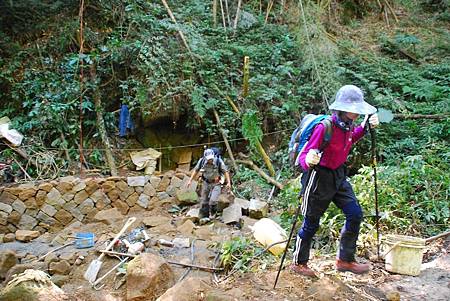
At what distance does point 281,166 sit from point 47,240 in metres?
4.62

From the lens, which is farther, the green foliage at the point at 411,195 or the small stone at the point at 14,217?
the small stone at the point at 14,217

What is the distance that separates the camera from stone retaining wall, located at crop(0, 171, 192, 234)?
7316 millimetres

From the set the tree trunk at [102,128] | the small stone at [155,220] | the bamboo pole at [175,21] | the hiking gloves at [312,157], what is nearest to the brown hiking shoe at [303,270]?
the hiking gloves at [312,157]

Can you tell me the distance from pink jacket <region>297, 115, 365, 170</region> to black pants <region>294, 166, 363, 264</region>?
0.09m

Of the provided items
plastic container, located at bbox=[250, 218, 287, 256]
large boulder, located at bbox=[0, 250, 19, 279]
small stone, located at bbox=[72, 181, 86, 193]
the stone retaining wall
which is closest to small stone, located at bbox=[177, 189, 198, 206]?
the stone retaining wall

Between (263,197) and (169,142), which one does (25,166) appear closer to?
(169,142)

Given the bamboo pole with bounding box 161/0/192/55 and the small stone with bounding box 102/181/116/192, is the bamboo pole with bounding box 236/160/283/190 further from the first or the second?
the bamboo pole with bounding box 161/0/192/55

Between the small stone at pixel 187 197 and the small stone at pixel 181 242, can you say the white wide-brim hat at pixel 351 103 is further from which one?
the small stone at pixel 187 197

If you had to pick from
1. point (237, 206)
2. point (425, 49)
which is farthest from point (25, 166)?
point (425, 49)

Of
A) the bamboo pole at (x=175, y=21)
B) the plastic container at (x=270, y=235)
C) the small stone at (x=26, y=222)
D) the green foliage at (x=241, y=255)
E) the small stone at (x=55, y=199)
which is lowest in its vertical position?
the small stone at (x=26, y=222)

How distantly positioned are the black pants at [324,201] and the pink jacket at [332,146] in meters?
0.09

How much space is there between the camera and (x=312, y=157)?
3385 mm

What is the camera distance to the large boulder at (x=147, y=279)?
4723 mm

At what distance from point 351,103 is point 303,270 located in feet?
5.72
